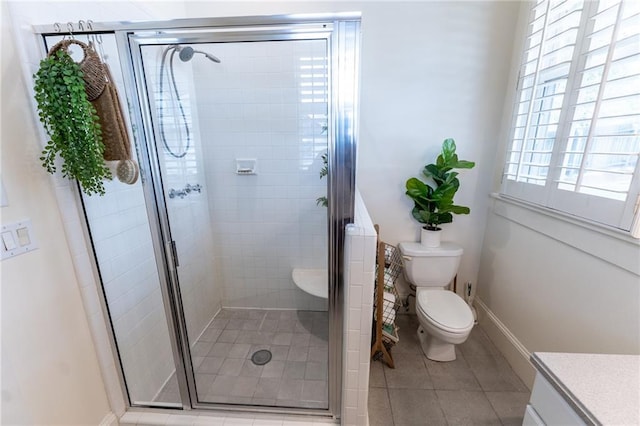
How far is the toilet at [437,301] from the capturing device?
1.61m

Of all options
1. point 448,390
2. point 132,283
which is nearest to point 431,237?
point 448,390

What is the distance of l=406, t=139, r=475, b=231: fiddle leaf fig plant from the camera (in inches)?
73.2

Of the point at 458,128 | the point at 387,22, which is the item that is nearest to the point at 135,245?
the point at 387,22

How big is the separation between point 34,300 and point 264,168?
1402 millimetres

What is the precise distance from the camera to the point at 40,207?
102 centimetres

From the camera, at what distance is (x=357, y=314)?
3.67 ft

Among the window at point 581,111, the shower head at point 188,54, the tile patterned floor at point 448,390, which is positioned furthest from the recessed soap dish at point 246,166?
the window at point 581,111

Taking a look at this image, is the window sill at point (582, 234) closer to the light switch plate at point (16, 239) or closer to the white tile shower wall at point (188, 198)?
the white tile shower wall at point (188, 198)

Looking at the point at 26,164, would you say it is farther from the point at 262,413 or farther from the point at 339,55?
the point at 262,413

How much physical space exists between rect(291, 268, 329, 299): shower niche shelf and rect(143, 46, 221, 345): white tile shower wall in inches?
27.3

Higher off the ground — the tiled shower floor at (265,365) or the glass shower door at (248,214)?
the glass shower door at (248,214)

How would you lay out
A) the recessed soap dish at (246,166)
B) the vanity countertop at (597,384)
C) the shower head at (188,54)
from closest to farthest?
the vanity countertop at (597,384), the shower head at (188,54), the recessed soap dish at (246,166)

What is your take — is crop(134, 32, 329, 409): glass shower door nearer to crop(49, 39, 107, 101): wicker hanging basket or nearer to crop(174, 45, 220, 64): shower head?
crop(174, 45, 220, 64): shower head

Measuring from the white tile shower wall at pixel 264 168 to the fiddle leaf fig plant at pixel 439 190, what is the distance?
755 mm
